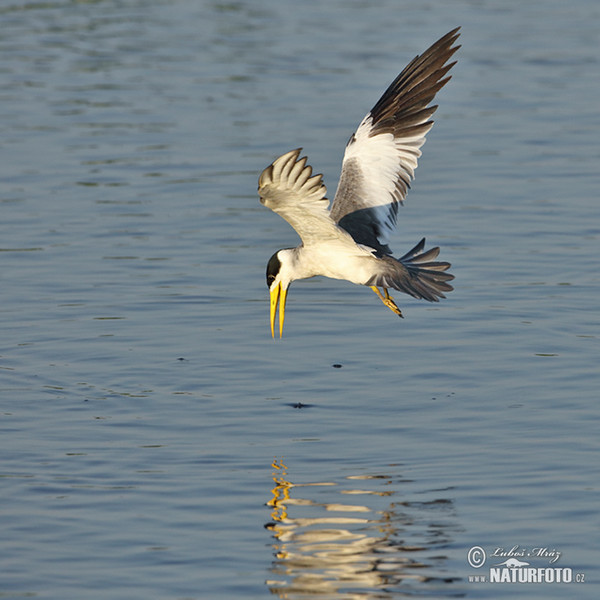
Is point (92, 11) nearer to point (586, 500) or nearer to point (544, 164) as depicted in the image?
point (544, 164)

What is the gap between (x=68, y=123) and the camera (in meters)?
15.5

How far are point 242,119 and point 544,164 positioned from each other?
12.8 feet

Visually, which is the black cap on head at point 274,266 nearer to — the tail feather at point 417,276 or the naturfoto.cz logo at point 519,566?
the tail feather at point 417,276

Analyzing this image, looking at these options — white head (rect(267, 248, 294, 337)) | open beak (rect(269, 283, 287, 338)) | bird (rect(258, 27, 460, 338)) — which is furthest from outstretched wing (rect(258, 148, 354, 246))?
open beak (rect(269, 283, 287, 338))

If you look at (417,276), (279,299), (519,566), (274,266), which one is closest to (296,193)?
(417,276)

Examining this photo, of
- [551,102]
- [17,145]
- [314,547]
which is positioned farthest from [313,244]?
[551,102]

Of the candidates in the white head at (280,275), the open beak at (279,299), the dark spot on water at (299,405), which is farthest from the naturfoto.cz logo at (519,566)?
the open beak at (279,299)

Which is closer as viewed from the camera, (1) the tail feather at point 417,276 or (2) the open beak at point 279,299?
(1) the tail feather at point 417,276

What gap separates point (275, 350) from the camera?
29.9 ft

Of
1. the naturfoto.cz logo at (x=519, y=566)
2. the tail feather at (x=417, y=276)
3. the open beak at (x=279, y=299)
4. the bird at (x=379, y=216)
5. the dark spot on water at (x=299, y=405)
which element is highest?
the bird at (x=379, y=216)

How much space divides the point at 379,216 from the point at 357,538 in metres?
3.37

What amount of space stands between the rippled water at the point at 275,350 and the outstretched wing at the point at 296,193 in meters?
1.18

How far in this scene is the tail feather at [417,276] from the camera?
8016 mm

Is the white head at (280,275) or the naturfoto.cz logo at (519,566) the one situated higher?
the white head at (280,275)
